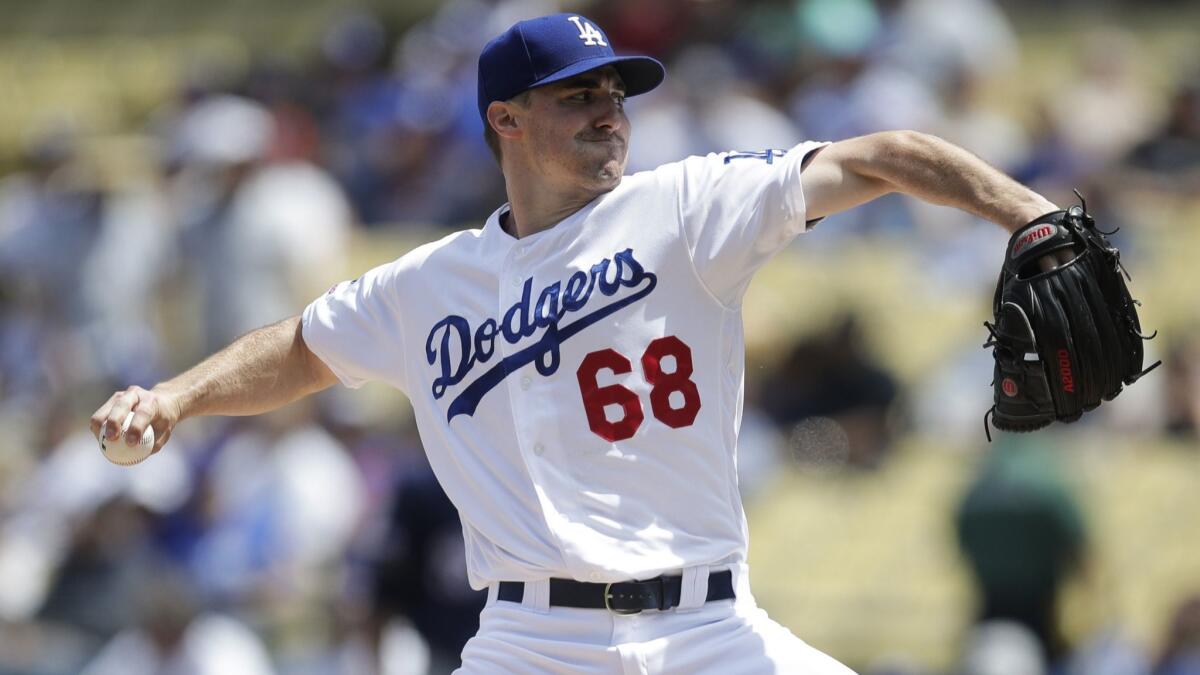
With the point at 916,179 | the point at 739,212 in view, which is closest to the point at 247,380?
the point at 739,212

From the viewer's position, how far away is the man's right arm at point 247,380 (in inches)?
154

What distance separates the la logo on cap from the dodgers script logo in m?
0.46

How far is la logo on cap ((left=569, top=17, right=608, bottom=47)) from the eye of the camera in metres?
3.91

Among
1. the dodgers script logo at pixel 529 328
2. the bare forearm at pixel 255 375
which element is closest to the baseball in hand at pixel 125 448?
the bare forearm at pixel 255 375

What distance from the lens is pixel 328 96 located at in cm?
1198

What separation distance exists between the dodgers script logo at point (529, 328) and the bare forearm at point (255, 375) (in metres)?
0.35

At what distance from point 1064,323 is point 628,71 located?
3.69ft

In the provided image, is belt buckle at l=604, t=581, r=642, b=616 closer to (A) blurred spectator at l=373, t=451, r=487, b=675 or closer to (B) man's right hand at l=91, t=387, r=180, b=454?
(B) man's right hand at l=91, t=387, r=180, b=454

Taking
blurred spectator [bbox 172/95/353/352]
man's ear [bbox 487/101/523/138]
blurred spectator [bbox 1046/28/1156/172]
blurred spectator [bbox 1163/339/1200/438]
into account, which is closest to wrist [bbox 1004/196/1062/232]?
man's ear [bbox 487/101/523/138]

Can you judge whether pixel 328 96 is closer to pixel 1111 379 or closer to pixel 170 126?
pixel 170 126

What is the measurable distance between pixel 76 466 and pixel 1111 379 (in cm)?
702

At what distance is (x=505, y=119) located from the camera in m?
4.05


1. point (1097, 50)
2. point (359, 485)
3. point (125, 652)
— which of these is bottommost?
point (125, 652)

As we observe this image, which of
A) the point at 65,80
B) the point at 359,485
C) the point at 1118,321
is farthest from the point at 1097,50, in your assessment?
the point at 65,80
